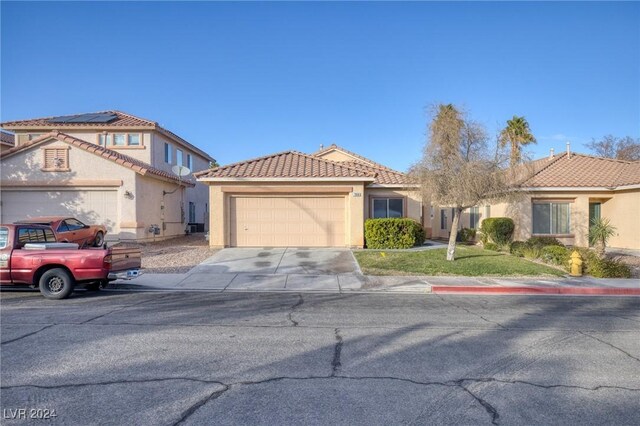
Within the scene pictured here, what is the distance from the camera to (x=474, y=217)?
2439 centimetres

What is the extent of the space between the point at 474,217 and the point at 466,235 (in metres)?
1.56

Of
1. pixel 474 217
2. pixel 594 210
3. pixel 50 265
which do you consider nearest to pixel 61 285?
pixel 50 265

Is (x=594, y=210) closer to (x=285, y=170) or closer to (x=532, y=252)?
(x=532, y=252)

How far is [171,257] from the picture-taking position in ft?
51.8

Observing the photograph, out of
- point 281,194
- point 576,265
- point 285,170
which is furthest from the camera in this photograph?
point 285,170

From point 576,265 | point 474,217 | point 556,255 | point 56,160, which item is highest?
point 56,160

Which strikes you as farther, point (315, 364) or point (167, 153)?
point (167, 153)

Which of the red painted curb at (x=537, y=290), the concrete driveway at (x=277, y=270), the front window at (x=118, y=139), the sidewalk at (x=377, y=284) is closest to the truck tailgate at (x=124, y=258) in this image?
the sidewalk at (x=377, y=284)

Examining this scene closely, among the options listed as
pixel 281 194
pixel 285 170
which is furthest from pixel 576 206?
pixel 281 194

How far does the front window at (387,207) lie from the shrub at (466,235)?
4.52 m

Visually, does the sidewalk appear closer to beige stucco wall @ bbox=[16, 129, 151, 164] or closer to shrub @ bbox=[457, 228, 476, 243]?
shrub @ bbox=[457, 228, 476, 243]

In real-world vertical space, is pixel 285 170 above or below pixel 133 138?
below

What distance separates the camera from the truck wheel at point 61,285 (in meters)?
9.09

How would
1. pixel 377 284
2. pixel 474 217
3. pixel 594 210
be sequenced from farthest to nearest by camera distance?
pixel 474 217, pixel 594 210, pixel 377 284
